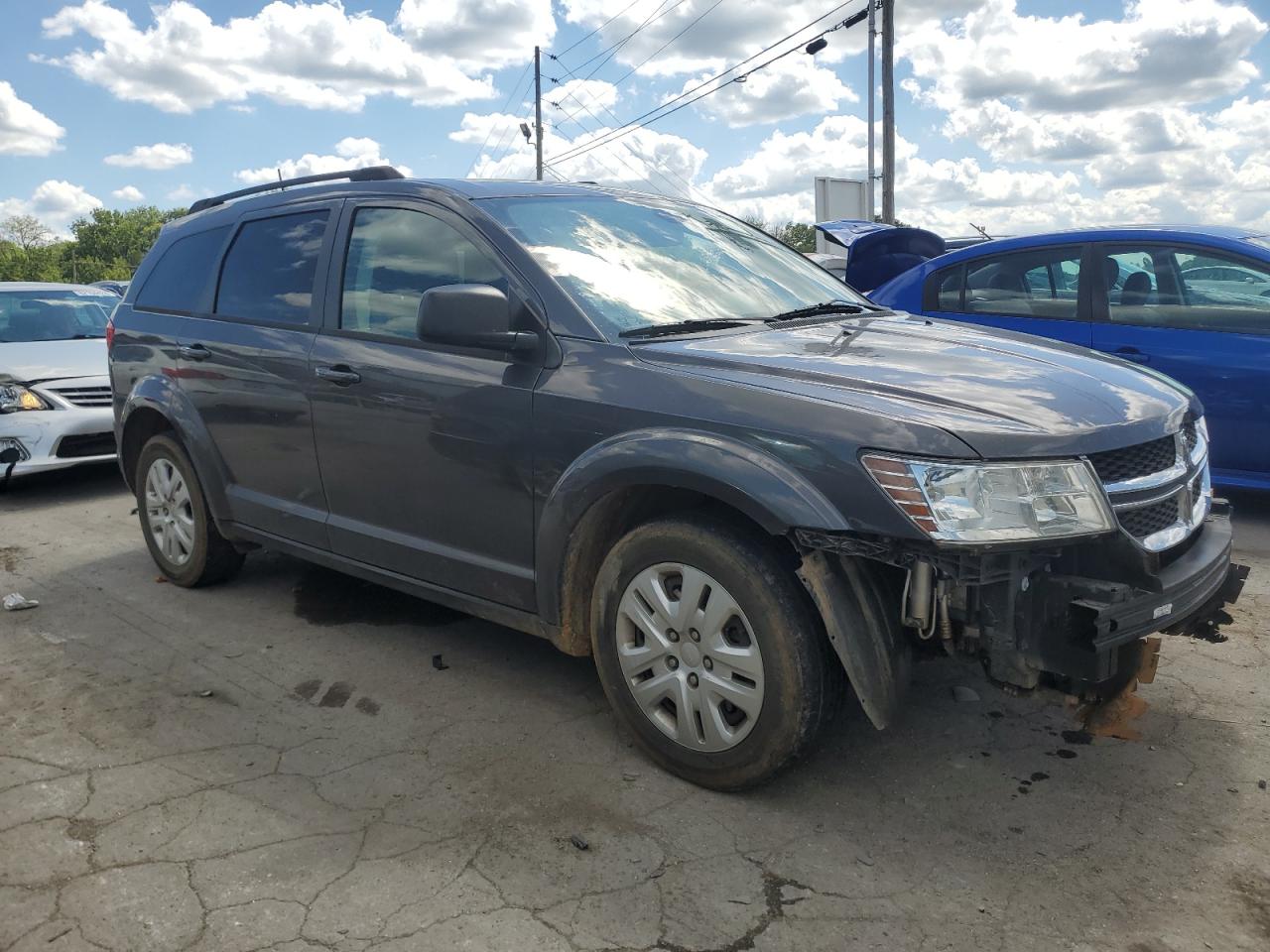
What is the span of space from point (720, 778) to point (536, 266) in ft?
5.61

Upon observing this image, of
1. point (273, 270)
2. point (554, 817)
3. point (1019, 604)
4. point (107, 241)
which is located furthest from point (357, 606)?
point (107, 241)

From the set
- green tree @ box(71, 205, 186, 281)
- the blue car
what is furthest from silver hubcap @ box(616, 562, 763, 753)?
green tree @ box(71, 205, 186, 281)

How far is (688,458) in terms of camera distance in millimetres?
2871

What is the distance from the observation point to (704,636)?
294 centimetres

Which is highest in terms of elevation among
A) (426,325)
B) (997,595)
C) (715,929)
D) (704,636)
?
(426,325)

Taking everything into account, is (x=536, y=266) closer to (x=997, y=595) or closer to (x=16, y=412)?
(x=997, y=595)

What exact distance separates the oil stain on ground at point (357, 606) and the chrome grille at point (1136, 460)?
9.50ft

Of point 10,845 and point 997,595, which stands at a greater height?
point 997,595

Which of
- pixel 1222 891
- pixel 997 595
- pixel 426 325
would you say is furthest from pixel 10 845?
pixel 1222 891

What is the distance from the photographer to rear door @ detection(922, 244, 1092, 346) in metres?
6.11

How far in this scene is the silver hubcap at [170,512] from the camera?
199 inches

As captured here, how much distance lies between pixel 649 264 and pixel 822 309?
0.73m

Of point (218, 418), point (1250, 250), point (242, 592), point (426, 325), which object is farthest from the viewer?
point (1250, 250)

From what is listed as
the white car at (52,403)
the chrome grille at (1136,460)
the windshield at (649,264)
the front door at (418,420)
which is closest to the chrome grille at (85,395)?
the white car at (52,403)
